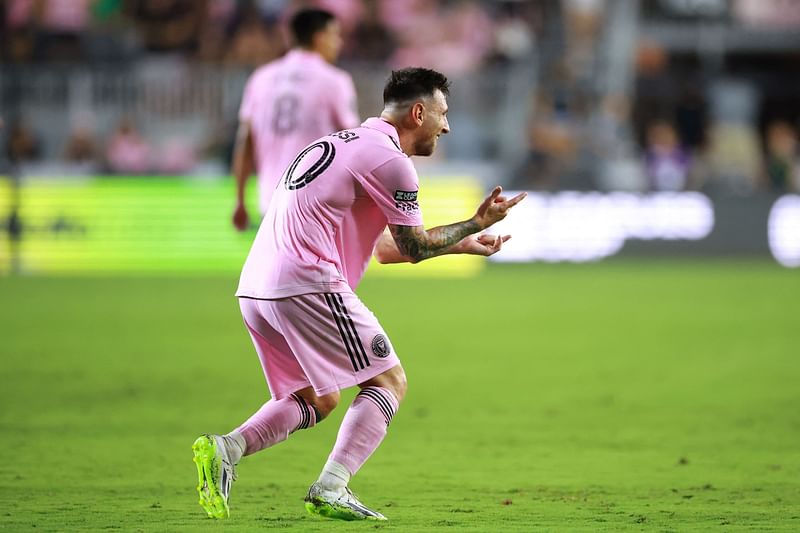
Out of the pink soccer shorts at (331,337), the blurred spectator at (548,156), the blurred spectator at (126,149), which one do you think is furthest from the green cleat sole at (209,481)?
the blurred spectator at (126,149)

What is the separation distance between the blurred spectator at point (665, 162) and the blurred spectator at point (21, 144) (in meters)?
10.5

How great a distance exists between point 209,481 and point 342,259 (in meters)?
1.08

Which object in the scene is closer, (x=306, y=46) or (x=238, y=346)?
(x=306, y=46)

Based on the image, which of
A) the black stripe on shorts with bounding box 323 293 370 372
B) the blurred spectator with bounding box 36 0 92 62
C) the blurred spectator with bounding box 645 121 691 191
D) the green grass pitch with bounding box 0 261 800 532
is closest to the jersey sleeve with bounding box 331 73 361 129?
the green grass pitch with bounding box 0 261 800 532

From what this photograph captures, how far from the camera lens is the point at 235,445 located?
5770mm

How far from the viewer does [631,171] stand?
938 inches

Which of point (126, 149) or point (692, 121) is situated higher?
point (692, 121)

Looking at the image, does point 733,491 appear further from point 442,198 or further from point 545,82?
point 545,82

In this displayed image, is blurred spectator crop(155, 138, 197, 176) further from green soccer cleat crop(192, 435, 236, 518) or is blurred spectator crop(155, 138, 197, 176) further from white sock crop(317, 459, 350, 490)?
white sock crop(317, 459, 350, 490)

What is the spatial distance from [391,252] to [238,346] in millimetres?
6973

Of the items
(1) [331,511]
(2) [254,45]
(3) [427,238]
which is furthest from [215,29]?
(1) [331,511]

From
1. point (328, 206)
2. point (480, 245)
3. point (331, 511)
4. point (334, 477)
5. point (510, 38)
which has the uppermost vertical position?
point (510, 38)

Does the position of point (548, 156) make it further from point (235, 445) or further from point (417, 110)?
point (235, 445)

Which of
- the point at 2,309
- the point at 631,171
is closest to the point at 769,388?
the point at 2,309
